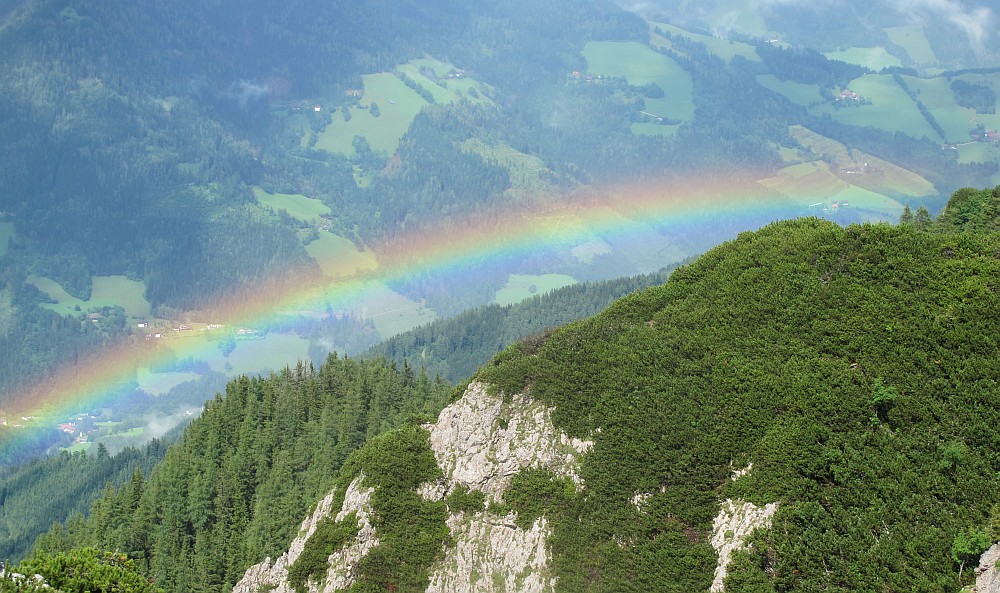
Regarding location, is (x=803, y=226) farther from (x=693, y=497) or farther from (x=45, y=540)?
(x=45, y=540)

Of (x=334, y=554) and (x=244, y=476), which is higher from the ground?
(x=244, y=476)

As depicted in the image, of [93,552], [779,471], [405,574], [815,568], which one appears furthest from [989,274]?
[93,552]

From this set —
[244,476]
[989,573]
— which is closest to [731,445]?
[989,573]

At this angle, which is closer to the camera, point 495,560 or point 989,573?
point 989,573

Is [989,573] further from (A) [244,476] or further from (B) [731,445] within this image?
(A) [244,476]

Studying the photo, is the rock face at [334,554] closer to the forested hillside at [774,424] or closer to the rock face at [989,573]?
the forested hillside at [774,424]

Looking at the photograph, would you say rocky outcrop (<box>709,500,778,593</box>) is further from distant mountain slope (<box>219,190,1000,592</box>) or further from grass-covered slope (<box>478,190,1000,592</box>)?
grass-covered slope (<box>478,190,1000,592</box>)

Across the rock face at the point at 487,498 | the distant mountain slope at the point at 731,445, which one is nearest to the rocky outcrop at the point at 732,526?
the distant mountain slope at the point at 731,445
